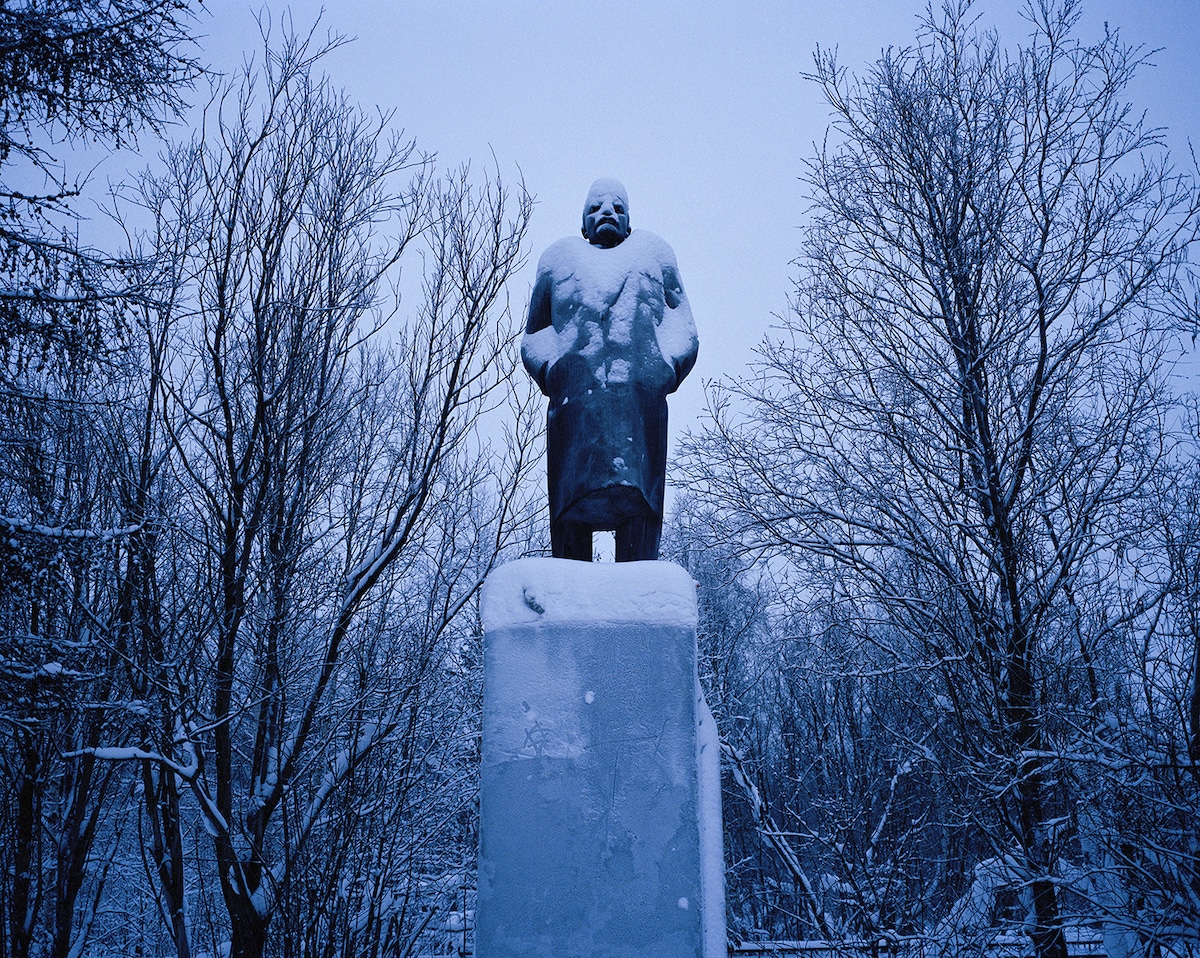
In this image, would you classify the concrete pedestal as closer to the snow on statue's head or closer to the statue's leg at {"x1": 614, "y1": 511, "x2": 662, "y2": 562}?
the statue's leg at {"x1": 614, "y1": 511, "x2": 662, "y2": 562}

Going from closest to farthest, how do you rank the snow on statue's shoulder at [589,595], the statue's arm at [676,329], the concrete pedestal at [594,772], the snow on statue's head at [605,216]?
the concrete pedestal at [594,772]
the snow on statue's shoulder at [589,595]
the statue's arm at [676,329]
the snow on statue's head at [605,216]

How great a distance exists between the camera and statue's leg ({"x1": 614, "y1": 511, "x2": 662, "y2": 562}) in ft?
9.76

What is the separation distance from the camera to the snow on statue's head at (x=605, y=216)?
327cm

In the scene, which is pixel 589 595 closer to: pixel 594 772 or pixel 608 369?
pixel 594 772

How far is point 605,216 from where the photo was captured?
3.27m

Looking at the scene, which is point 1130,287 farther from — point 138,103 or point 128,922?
point 128,922

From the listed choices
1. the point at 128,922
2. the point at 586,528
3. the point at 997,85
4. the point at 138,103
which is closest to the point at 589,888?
the point at 586,528

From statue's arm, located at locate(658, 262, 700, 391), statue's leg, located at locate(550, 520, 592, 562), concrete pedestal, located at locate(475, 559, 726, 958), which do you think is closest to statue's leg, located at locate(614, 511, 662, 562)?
statue's leg, located at locate(550, 520, 592, 562)

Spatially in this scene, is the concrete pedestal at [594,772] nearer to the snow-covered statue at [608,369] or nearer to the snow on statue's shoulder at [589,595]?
the snow on statue's shoulder at [589,595]

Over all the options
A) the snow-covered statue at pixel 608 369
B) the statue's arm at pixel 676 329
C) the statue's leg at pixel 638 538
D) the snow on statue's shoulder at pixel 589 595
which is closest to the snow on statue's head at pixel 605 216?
the snow-covered statue at pixel 608 369

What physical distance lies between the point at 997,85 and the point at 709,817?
7791 mm

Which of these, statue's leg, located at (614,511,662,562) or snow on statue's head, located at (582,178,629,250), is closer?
statue's leg, located at (614,511,662,562)

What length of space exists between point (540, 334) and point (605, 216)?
0.51m

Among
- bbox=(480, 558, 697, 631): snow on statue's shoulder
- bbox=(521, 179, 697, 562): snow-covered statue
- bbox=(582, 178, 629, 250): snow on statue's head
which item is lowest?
bbox=(480, 558, 697, 631): snow on statue's shoulder
